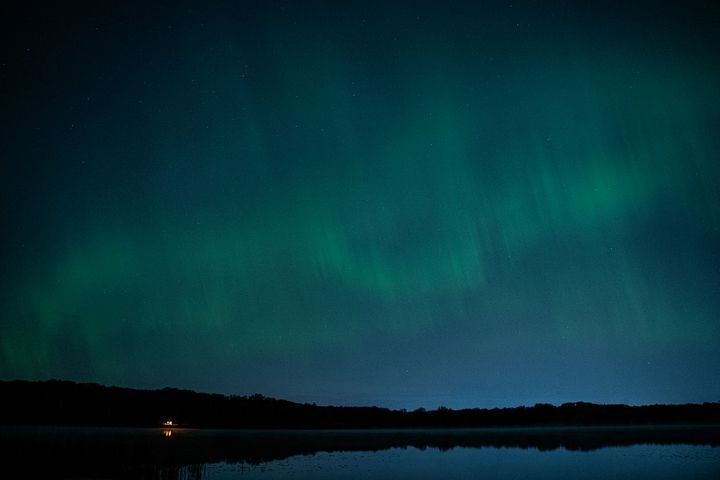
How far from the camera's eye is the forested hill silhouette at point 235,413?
114062 mm

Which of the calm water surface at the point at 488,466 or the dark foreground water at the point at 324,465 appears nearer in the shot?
A: the dark foreground water at the point at 324,465

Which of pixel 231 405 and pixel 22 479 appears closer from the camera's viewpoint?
pixel 22 479

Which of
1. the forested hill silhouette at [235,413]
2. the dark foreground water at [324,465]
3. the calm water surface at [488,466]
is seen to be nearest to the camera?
the dark foreground water at [324,465]

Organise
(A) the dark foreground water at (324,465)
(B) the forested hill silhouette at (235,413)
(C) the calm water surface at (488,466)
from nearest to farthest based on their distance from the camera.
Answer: (A) the dark foreground water at (324,465) → (C) the calm water surface at (488,466) → (B) the forested hill silhouette at (235,413)

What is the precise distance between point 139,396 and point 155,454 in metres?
102

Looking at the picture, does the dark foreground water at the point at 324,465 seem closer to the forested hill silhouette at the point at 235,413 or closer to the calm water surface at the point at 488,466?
the calm water surface at the point at 488,466

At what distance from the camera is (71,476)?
26000 mm

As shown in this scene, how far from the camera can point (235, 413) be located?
447ft

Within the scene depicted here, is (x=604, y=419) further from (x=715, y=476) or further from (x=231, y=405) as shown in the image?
(x=715, y=476)

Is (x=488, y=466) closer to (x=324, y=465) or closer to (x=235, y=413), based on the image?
(x=324, y=465)

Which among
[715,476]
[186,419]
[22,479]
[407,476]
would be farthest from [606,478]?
[186,419]

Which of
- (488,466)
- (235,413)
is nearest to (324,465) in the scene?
(488,466)

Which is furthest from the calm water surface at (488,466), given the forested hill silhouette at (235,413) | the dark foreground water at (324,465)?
the forested hill silhouette at (235,413)

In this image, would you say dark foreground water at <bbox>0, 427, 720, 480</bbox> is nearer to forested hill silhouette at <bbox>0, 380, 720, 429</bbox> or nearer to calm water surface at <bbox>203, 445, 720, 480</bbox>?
calm water surface at <bbox>203, 445, 720, 480</bbox>
